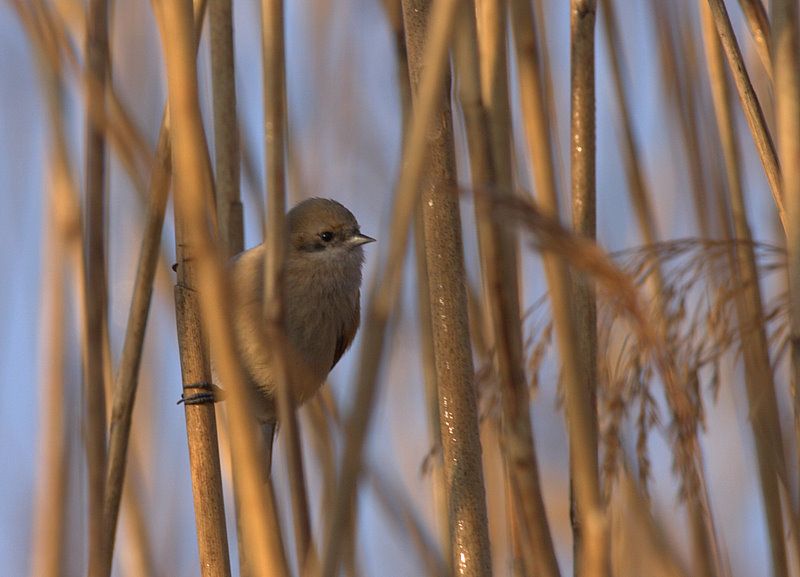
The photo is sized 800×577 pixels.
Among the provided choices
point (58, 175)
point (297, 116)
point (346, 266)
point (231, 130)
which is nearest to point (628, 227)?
point (346, 266)

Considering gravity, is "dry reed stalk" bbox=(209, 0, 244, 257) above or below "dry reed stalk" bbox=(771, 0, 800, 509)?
above

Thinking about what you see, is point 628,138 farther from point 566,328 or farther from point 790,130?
point 566,328

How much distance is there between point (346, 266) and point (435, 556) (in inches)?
26.0

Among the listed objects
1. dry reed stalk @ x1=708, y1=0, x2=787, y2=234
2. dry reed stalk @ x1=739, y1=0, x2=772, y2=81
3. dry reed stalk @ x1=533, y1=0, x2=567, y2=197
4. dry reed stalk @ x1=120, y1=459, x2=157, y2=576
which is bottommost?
dry reed stalk @ x1=120, y1=459, x2=157, y2=576

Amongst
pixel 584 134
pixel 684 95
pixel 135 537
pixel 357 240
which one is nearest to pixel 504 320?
pixel 584 134

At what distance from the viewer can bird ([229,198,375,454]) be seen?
6.85ft

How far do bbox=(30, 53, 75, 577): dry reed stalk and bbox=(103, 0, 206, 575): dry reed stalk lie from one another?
41 cm

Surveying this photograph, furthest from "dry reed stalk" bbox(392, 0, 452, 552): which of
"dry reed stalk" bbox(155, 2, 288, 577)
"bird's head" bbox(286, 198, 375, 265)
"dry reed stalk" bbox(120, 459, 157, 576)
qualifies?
"dry reed stalk" bbox(155, 2, 288, 577)

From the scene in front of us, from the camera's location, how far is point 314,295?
2.21m

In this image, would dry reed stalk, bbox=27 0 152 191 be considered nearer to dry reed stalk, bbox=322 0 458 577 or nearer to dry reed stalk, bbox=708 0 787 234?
dry reed stalk, bbox=322 0 458 577

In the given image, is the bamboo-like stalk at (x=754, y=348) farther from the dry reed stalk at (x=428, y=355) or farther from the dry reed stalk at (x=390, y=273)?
the dry reed stalk at (x=390, y=273)

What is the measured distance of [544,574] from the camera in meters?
1.16

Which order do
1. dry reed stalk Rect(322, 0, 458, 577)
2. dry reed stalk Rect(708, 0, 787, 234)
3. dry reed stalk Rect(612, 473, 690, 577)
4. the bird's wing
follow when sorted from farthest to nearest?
1. the bird's wing
2. dry reed stalk Rect(612, 473, 690, 577)
3. dry reed stalk Rect(708, 0, 787, 234)
4. dry reed stalk Rect(322, 0, 458, 577)

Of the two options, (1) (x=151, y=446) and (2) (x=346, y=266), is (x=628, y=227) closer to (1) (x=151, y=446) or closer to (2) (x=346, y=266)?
(2) (x=346, y=266)
